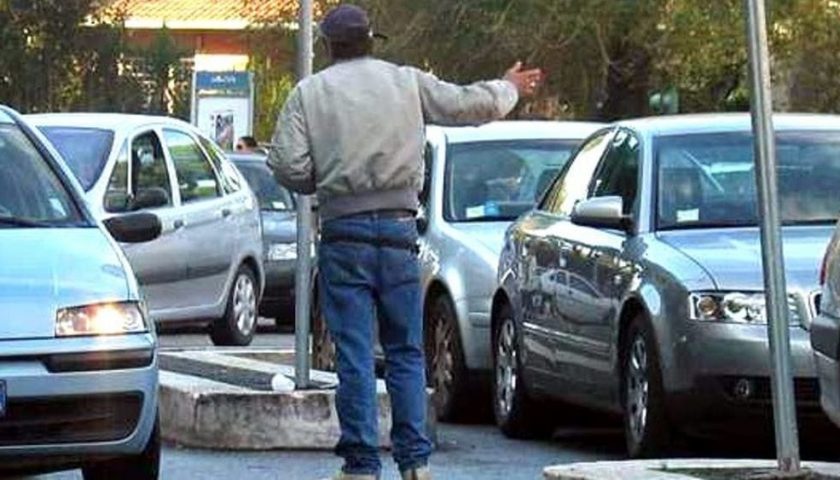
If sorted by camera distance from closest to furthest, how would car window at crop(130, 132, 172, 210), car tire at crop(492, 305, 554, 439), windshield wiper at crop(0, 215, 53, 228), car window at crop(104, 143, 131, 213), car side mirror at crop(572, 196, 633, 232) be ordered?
1. windshield wiper at crop(0, 215, 53, 228)
2. car side mirror at crop(572, 196, 633, 232)
3. car tire at crop(492, 305, 554, 439)
4. car window at crop(104, 143, 131, 213)
5. car window at crop(130, 132, 172, 210)

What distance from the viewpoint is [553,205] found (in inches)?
511

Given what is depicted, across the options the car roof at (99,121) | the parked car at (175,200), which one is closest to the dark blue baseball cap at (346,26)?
the parked car at (175,200)

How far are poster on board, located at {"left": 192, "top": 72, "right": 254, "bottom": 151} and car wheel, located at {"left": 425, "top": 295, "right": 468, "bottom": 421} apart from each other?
22.6 meters

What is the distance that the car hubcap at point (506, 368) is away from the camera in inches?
504

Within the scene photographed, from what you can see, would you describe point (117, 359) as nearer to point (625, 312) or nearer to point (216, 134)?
point (625, 312)

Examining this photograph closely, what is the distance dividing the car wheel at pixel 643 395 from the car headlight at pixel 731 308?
332mm

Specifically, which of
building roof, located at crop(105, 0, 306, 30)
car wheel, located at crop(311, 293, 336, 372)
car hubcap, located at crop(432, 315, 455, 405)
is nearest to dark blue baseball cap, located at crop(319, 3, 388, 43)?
car hubcap, located at crop(432, 315, 455, 405)

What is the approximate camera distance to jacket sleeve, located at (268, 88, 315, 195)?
29.0 ft

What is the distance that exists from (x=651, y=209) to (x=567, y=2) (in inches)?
1092

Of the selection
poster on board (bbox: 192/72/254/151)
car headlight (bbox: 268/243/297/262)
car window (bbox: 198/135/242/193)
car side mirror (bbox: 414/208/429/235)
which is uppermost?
poster on board (bbox: 192/72/254/151)

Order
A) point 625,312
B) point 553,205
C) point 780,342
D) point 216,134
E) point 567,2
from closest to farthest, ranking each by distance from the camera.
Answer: point 780,342 < point 625,312 < point 553,205 < point 216,134 < point 567,2

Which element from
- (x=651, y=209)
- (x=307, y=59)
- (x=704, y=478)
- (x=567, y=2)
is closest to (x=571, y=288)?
(x=651, y=209)

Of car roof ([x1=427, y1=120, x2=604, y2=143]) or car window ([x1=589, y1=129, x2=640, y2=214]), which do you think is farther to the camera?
car roof ([x1=427, y1=120, x2=604, y2=143])

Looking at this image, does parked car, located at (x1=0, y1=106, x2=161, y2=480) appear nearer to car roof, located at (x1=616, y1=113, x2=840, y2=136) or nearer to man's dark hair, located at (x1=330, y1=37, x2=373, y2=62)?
man's dark hair, located at (x1=330, y1=37, x2=373, y2=62)
